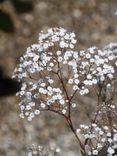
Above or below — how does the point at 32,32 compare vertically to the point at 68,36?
above

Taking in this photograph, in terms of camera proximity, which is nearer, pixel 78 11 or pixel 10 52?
pixel 10 52

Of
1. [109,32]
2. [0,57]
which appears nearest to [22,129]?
[0,57]

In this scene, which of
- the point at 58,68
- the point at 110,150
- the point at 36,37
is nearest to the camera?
the point at 110,150

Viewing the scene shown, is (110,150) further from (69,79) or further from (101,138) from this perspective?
(69,79)

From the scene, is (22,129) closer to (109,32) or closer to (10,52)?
(10,52)

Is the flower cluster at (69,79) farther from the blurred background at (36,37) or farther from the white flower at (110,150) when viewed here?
the blurred background at (36,37)

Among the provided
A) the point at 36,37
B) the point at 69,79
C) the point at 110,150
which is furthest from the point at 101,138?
the point at 36,37

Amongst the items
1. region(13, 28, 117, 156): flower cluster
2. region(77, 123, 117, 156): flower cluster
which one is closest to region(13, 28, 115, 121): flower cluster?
region(13, 28, 117, 156): flower cluster

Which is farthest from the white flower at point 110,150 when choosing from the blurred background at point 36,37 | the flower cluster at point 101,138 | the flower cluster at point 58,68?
the blurred background at point 36,37

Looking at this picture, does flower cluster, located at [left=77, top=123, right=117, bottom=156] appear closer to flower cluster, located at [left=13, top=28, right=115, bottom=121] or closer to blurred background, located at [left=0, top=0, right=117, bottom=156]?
flower cluster, located at [left=13, top=28, right=115, bottom=121]
